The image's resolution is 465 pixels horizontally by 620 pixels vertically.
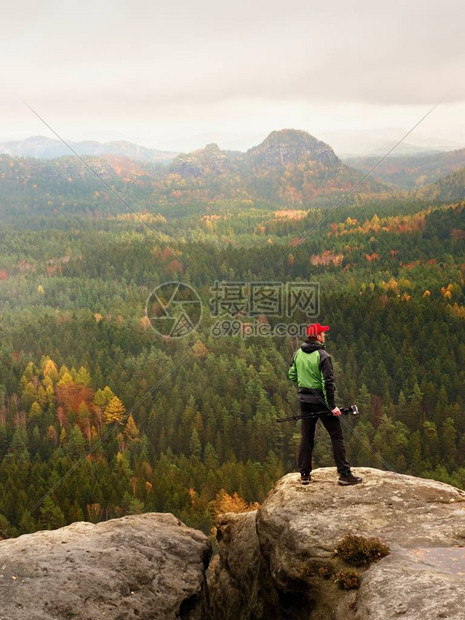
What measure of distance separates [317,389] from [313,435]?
180 centimetres

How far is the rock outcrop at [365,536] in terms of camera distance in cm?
1337

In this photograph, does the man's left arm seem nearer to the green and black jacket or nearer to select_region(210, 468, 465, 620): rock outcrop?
the green and black jacket

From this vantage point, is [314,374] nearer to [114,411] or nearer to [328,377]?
[328,377]

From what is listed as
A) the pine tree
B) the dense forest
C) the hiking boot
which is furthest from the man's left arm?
the pine tree

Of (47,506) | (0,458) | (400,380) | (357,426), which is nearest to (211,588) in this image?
(47,506)

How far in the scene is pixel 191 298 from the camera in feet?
612

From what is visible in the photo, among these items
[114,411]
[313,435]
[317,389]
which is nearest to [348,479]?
[313,435]

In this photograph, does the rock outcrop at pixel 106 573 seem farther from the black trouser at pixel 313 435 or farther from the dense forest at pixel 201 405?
the dense forest at pixel 201 405

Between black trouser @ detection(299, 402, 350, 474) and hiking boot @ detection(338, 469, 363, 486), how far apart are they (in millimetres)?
143

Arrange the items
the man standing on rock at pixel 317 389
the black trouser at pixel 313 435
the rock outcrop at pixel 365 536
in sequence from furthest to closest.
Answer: the black trouser at pixel 313 435 → the man standing on rock at pixel 317 389 → the rock outcrop at pixel 365 536

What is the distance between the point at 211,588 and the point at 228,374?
330 feet

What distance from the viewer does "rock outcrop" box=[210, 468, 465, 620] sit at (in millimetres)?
13367

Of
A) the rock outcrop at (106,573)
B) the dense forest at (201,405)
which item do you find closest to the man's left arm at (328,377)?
the rock outcrop at (106,573)

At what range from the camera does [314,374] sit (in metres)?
18.5
